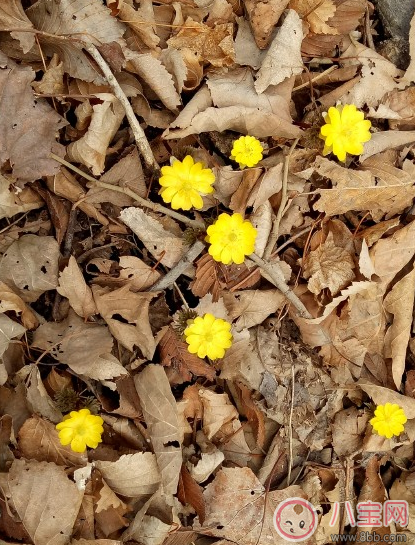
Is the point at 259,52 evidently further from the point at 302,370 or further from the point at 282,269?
the point at 302,370

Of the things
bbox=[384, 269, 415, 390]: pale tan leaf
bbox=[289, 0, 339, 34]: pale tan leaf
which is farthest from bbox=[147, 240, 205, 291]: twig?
bbox=[289, 0, 339, 34]: pale tan leaf

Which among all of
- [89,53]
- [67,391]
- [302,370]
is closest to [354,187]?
[302,370]

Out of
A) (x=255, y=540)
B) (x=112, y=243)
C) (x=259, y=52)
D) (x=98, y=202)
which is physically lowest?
(x=255, y=540)

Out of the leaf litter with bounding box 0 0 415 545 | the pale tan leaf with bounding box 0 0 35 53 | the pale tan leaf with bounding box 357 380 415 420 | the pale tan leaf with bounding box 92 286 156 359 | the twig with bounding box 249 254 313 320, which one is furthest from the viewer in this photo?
the pale tan leaf with bounding box 357 380 415 420

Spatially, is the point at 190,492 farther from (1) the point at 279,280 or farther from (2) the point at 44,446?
(1) the point at 279,280

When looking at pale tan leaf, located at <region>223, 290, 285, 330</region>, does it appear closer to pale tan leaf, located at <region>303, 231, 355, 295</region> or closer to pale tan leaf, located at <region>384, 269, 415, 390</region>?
pale tan leaf, located at <region>303, 231, 355, 295</region>

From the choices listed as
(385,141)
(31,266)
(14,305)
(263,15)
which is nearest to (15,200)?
(31,266)
